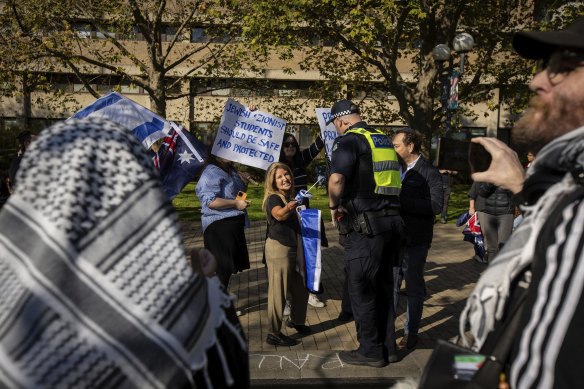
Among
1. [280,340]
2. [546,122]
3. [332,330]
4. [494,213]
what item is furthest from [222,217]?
[546,122]

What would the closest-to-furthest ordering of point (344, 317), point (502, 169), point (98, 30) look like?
point (502, 169) → point (344, 317) → point (98, 30)

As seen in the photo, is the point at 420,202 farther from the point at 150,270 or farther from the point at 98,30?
the point at 98,30

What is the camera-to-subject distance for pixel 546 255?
154cm

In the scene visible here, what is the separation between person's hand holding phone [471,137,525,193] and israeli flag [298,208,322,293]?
4.19m

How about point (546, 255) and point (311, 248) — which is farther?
point (311, 248)

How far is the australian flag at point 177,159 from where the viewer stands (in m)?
5.60

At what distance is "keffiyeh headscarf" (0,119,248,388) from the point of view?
5.50 feet

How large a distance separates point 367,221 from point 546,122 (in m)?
3.61

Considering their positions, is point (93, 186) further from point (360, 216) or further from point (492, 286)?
point (360, 216)

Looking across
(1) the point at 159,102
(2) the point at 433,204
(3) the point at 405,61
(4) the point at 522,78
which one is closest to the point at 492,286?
(2) the point at 433,204

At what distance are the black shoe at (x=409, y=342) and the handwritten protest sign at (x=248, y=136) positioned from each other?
88.2 inches

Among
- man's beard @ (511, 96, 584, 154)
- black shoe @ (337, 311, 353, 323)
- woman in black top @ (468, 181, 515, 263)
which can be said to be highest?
man's beard @ (511, 96, 584, 154)

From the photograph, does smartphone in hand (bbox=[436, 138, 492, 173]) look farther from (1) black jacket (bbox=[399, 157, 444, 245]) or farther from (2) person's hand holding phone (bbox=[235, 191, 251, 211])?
(2) person's hand holding phone (bbox=[235, 191, 251, 211])

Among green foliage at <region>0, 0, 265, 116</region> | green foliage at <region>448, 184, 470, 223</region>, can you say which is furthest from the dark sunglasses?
green foliage at <region>448, 184, 470, 223</region>
